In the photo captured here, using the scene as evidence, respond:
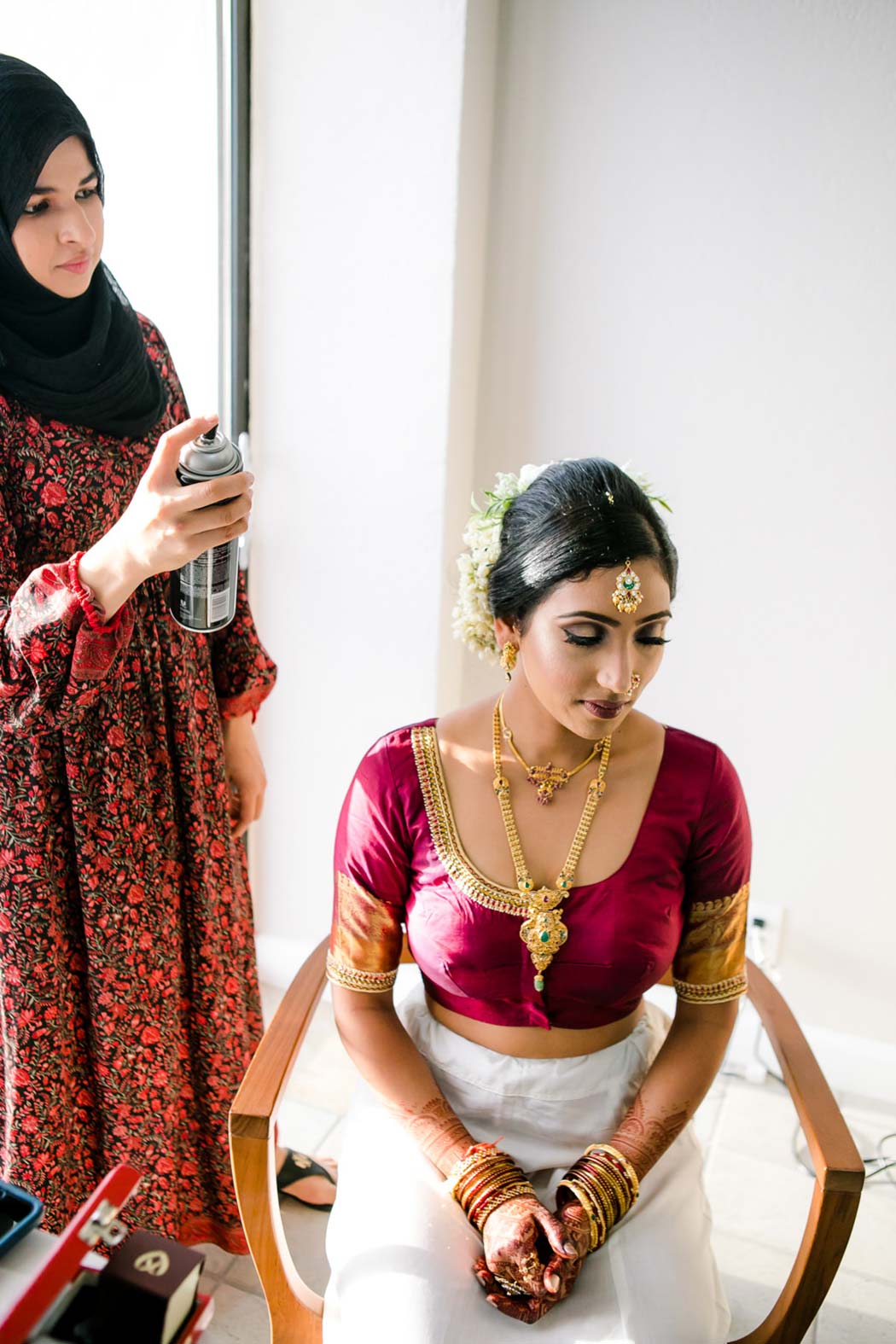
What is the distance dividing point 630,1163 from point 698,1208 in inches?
5.5

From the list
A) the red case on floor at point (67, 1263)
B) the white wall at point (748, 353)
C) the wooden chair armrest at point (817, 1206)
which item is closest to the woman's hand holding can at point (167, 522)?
the red case on floor at point (67, 1263)

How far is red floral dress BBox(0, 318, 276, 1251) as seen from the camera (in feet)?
4.34

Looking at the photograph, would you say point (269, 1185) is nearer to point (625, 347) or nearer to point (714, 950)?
point (714, 950)

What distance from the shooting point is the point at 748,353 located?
208cm

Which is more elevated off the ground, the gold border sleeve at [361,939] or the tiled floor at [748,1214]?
the gold border sleeve at [361,939]

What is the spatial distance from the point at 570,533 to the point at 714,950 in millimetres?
597

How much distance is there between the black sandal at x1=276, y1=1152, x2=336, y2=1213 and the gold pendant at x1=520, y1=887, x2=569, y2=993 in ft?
3.22

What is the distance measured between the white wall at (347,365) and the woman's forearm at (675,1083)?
1.06 metres

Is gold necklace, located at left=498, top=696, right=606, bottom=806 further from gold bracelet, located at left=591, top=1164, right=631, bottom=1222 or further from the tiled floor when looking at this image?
the tiled floor

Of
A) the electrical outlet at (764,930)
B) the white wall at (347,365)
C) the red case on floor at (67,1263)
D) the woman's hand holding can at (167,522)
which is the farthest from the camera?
the electrical outlet at (764,930)

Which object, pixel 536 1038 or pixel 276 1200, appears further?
pixel 536 1038

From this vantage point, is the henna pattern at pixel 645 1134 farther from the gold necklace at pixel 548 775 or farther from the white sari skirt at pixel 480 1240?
the gold necklace at pixel 548 775

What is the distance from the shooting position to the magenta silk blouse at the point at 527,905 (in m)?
1.38

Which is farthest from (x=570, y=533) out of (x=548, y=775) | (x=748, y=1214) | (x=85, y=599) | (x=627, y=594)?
(x=748, y=1214)
